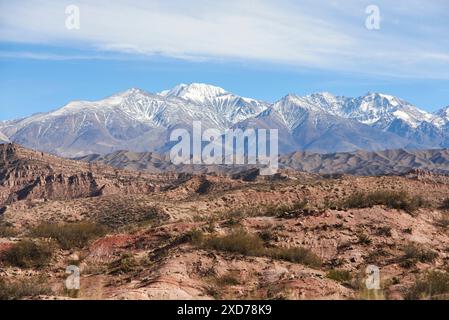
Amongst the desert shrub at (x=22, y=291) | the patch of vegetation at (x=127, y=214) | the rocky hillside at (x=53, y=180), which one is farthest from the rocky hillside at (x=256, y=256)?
the rocky hillside at (x=53, y=180)

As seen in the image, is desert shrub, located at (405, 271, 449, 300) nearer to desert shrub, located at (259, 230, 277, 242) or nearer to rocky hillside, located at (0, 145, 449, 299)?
rocky hillside, located at (0, 145, 449, 299)

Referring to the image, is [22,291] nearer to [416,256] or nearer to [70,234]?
[70,234]

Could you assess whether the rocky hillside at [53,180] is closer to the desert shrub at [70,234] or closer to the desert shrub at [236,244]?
the desert shrub at [70,234]

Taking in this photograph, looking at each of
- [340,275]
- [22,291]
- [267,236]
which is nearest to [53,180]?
[267,236]

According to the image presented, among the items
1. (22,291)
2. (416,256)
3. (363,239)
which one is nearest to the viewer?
(22,291)

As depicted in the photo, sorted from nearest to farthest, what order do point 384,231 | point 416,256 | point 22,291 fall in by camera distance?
point 22,291 < point 416,256 < point 384,231

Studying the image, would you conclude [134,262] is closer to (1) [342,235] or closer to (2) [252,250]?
(2) [252,250]
